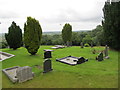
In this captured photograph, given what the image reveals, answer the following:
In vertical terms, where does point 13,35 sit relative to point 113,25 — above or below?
below

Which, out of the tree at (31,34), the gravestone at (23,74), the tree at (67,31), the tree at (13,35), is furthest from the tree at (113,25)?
the tree at (13,35)

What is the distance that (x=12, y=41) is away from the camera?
1883 cm

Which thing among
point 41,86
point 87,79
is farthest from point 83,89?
point 41,86

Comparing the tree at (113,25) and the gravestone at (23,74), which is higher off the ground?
the tree at (113,25)

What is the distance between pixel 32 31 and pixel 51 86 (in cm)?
941

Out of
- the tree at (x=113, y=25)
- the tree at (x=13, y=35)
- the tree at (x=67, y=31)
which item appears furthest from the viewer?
the tree at (x=67, y=31)

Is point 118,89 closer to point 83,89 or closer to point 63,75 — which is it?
point 83,89

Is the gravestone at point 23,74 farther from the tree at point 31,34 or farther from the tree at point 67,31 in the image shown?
the tree at point 67,31

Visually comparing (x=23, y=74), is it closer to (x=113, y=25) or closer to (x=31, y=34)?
(x=31, y=34)

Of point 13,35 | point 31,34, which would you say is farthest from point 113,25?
point 13,35

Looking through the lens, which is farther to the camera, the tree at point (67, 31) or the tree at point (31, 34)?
the tree at point (67, 31)

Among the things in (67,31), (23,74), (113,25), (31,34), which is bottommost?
(23,74)

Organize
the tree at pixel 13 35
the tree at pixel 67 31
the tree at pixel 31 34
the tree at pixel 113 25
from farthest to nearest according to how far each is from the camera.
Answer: the tree at pixel 67 31 → the tree at pixel 13 35 → the tree at pixel 113 25 → the tree at pixel 31 34

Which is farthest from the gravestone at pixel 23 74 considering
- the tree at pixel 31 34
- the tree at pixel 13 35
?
the tree at pixel 13 35
